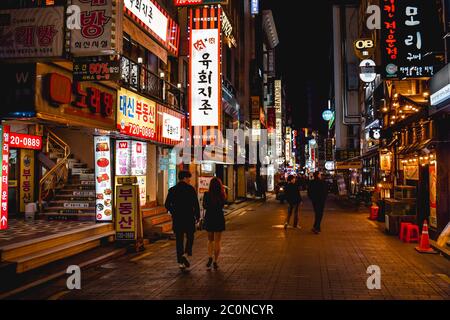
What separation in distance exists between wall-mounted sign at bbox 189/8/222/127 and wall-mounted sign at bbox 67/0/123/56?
947 cm

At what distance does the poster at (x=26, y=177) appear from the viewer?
1662 centimetres

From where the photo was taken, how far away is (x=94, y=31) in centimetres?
1006

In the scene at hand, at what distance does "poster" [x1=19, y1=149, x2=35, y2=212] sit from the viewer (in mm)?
16625

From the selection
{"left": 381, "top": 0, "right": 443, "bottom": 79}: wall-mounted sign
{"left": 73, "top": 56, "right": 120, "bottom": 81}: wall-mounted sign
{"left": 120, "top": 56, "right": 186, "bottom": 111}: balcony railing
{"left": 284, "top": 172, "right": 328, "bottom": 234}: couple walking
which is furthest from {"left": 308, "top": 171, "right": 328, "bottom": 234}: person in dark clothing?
{"left": 73, "top": 56, "right": 120, "bottom": 81}: wall-mounted sign

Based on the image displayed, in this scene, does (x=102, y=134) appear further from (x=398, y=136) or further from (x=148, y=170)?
(x=398, y=136)

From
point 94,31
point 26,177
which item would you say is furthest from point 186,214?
point 26,177

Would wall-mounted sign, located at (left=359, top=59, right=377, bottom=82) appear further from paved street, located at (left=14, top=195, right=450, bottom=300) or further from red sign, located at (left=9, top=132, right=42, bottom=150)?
red sign, located at (left=9, top=132, right=42, bottom=150)

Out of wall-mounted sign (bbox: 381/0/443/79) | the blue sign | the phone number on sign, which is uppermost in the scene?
the blue sign

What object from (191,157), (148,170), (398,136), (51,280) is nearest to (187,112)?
(191,157)

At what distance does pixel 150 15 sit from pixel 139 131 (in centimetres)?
462

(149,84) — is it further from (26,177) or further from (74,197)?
(26,177)

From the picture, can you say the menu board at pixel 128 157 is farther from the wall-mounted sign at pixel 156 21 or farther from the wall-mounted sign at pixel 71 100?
the wall-mounted sign at pixel 156 21
